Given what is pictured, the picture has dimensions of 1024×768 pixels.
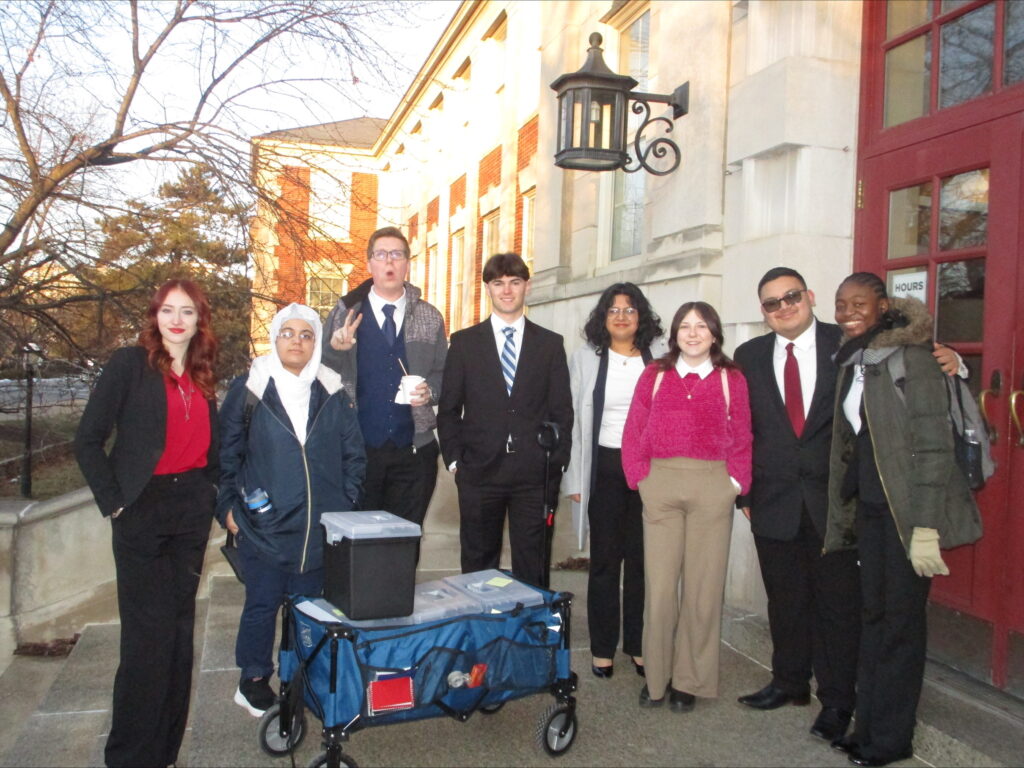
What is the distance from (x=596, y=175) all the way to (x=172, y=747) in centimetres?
632

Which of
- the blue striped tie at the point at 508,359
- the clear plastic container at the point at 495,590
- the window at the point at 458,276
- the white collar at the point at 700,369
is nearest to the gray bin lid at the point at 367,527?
the clear plastic container at the point at 495,590

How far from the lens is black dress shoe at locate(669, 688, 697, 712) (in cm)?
402

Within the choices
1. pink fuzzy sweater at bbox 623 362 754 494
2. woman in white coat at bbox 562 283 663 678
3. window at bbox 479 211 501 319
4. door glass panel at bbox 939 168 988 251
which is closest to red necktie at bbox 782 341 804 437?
pink fuzzy sweater at bbox 623 362 754 494

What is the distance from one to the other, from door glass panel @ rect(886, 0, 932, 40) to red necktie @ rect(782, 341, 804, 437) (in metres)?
2.11

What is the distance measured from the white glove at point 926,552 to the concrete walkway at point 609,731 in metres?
0.84

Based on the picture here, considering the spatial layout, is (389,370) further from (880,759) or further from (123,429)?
(880,759)

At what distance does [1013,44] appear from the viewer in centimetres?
403

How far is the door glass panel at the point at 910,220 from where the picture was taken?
14.6 ft

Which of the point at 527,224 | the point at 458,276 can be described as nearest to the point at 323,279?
the point at 527,224

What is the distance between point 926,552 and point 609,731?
5.11 ft

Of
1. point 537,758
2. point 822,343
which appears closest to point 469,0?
point 822,343

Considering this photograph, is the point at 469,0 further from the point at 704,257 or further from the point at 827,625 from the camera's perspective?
the point at 827,625

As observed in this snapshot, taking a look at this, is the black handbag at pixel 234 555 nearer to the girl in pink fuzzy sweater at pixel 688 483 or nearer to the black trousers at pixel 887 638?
the girl in pink fuzzy sweater at pixel 688 483

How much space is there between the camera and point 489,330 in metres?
4.31
